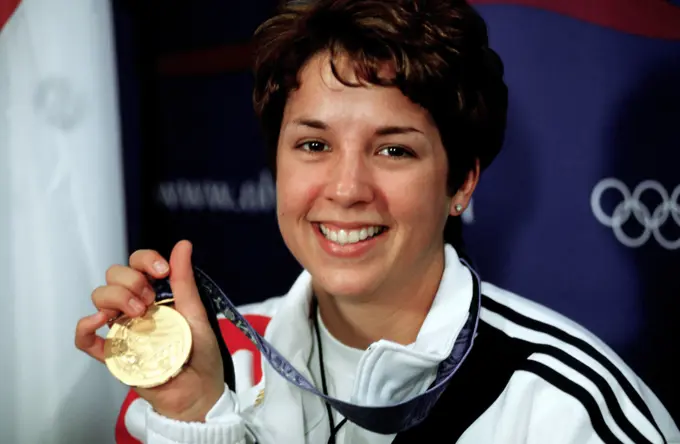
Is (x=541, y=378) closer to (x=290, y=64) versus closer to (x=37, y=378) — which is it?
(x=290, y=64)

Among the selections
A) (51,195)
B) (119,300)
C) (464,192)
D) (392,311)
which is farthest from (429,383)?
(51,195)

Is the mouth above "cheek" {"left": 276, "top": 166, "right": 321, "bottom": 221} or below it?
below

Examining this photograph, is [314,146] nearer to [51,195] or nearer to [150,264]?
[150,264]

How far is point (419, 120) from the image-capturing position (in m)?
1.18

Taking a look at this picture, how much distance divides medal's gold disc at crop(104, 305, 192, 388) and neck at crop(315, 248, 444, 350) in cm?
37

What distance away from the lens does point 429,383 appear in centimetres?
127

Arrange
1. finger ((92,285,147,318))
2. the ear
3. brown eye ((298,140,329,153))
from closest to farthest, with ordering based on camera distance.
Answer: finger ((92,285,147,318))
brown eye ((298,140,329,153))
the ear

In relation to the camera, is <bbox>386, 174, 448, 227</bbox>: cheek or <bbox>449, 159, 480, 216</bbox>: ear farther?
<bbox>449, 159, 480, 216</bbox>: ear

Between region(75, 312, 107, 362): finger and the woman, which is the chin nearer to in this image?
the woman

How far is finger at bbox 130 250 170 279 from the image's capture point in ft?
3.69

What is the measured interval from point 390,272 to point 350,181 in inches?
8.6

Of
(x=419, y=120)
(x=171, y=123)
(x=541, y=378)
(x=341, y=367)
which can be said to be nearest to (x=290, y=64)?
(x=419, y=120)

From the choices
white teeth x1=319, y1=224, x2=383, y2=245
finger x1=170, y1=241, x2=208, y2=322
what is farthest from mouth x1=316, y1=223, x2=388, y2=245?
finger x1=170, y1=241, x2=208, y2=322

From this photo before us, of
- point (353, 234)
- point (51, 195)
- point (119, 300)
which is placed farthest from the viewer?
point (51, 195)
